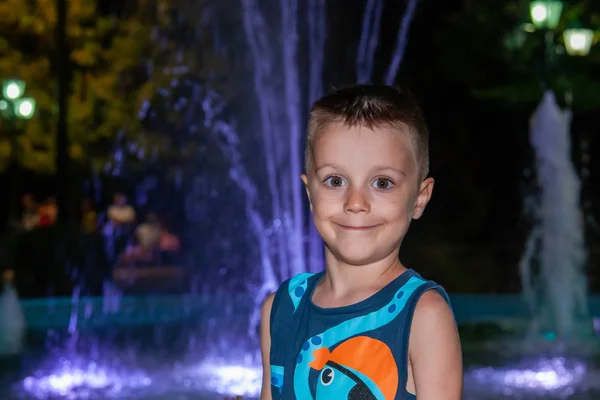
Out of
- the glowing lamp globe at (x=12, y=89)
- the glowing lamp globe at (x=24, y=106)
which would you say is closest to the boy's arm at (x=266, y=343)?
the glowing lamp globe at (x=12, y=89)

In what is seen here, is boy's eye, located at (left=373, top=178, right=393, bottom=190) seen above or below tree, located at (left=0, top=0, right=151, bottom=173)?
below

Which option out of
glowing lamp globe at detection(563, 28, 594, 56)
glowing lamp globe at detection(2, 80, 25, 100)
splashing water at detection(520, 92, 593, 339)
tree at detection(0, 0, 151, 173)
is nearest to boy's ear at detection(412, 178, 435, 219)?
splashing water at detection(520, 92, 593, 339)

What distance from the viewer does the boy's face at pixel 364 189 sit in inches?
88.4

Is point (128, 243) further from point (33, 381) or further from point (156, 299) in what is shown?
point (33, 381)

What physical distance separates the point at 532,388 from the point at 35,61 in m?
24.1

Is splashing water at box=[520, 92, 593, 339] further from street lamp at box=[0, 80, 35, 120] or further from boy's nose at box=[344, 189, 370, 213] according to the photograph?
street lamp at box=[0, 80, 35, 120]

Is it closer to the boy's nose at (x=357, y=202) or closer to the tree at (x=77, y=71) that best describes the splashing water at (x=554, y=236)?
the boy's nose at (x=357, y=202)

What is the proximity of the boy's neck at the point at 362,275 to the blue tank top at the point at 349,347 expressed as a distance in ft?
0.15

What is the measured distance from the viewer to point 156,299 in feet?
48.1

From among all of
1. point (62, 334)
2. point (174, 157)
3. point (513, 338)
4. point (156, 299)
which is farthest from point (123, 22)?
point (513, 338)

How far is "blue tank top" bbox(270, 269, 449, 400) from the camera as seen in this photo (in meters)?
2.17

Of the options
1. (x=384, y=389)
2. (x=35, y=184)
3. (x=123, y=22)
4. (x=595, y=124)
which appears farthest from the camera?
(x=35, y=184)

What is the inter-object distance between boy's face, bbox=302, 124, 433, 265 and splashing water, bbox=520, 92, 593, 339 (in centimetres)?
1037

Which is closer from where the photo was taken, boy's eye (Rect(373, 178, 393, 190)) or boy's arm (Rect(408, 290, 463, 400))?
boy's arm (Rect(408, 290, 463, 400))
